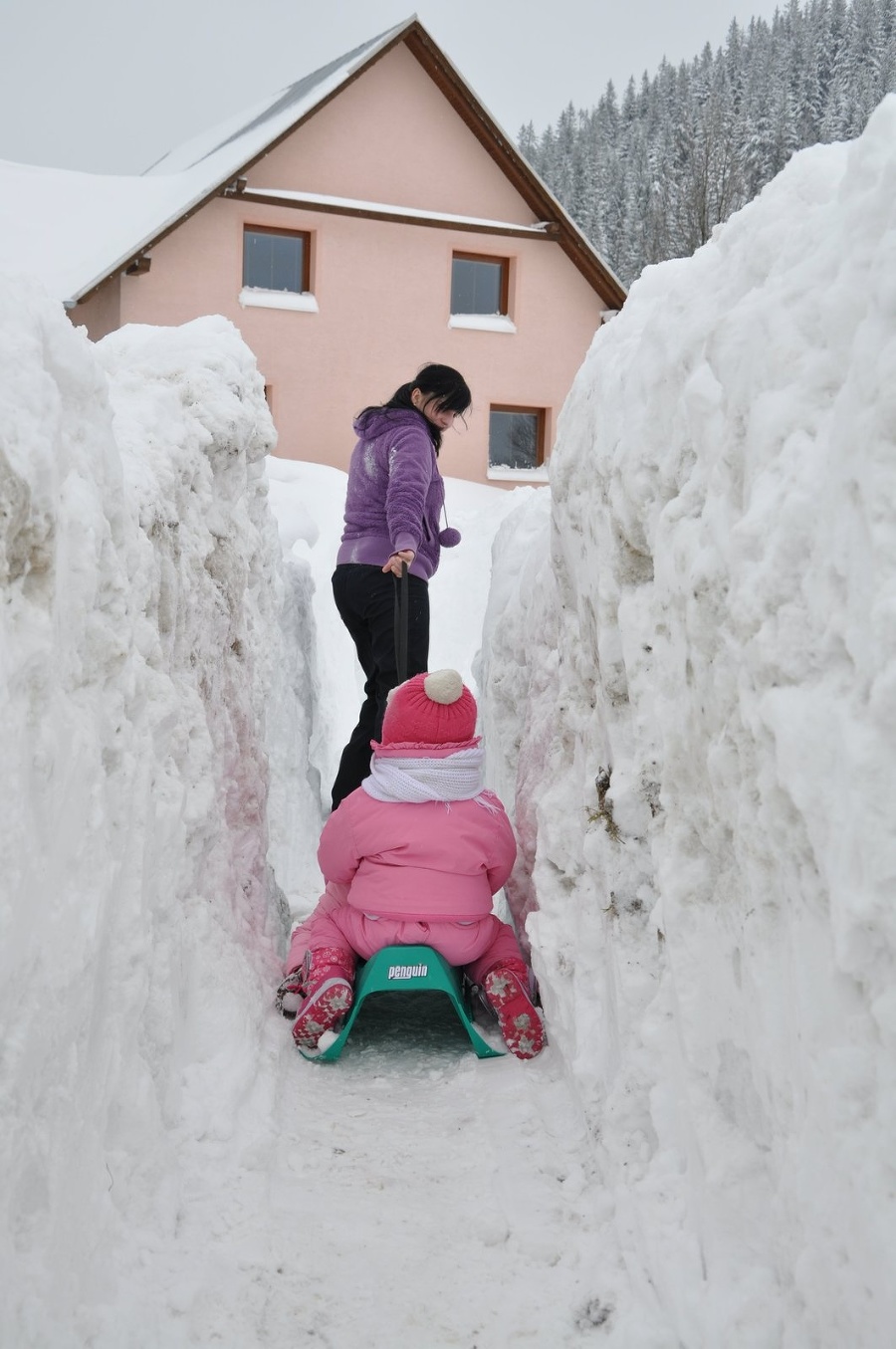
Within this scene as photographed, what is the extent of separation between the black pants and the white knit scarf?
3.51 ft

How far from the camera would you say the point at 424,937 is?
10.2ft

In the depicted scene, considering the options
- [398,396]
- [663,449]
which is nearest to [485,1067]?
[663,449]

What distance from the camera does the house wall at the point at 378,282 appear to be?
14.2 meters

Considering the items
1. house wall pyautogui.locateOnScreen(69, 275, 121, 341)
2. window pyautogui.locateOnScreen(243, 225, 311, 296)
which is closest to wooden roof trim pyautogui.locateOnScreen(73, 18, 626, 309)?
window pyautogui.locateOnScreen(243, 225, 311, 296)

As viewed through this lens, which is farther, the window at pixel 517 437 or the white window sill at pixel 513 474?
the window at pixel 517 437

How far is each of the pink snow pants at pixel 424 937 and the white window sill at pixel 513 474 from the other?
12.8 meters

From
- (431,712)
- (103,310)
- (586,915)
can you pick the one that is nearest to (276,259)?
(103,310)

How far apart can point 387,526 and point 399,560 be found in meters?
0.19

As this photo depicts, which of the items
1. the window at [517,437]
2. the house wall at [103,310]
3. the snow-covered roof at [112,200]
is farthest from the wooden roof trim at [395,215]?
the window at [517,437]

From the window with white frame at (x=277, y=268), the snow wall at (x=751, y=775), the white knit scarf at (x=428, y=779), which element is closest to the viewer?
the snow wall at (x=751, y=775)

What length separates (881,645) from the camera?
4.62ft

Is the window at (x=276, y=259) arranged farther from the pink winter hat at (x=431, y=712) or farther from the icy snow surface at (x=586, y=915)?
the pink winter hat at (x=431, y=712)

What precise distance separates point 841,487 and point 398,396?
314 centimetres

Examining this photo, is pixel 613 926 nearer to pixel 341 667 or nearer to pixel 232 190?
pixel 341 667
